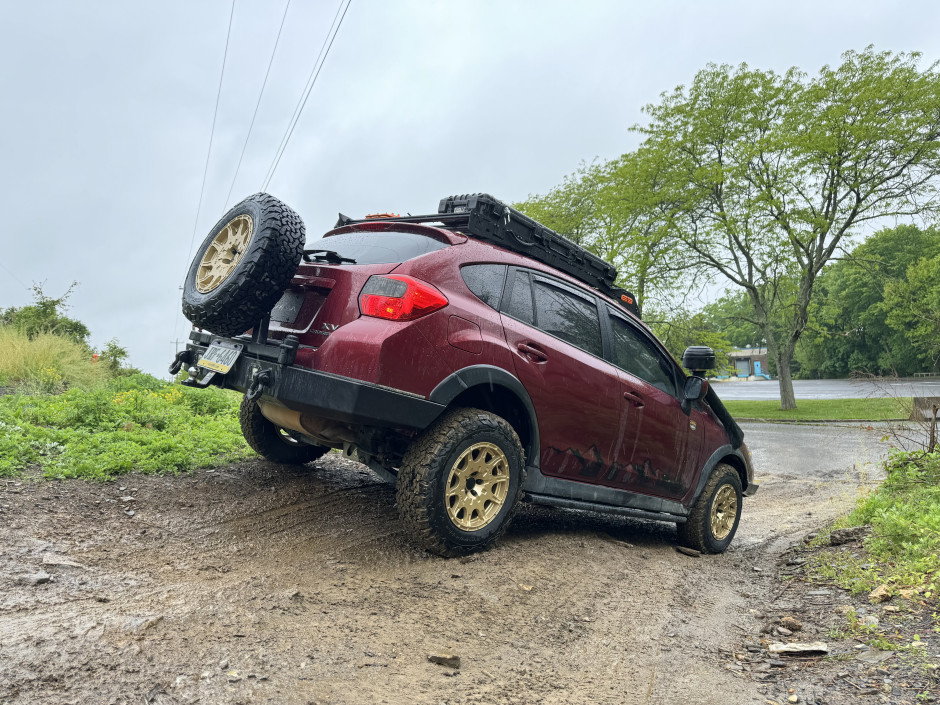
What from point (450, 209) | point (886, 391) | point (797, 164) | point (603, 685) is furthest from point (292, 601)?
point (797, 164)

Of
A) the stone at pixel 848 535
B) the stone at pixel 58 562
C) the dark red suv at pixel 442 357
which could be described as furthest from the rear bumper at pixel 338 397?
the stone at pixel 848 535

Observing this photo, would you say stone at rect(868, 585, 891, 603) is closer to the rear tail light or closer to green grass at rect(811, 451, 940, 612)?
green grass at rect(811, 451, 940, 612)

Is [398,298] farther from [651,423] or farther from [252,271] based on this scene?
[651,423]

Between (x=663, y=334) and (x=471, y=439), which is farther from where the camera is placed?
(x=663, y=334)

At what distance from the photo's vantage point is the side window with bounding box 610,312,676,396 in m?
4.71

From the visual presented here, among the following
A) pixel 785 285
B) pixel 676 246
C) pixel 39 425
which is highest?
pixel 676 246

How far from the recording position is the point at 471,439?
344 centimetres

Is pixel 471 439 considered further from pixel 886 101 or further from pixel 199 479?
pixel 886 101

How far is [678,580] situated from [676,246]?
2148 centimetres

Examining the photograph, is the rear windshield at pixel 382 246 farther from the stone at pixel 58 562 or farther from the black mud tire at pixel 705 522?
the black mud tire at pixel 705 522

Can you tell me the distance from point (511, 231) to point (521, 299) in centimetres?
53

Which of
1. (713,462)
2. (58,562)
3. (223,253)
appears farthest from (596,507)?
(58,562)

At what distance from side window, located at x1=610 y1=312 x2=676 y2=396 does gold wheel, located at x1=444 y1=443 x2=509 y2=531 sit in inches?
56.2

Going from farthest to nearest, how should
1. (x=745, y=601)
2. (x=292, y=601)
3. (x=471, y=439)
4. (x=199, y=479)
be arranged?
(x=199, y=479), (x=745, y=601), (x=471, y=439), (x=292, y=601)
